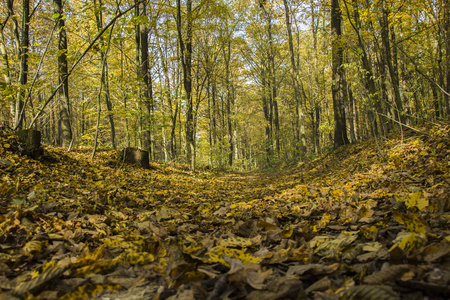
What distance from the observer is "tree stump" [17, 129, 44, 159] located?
462 cm

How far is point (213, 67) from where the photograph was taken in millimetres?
16203

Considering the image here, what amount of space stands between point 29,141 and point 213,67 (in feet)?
42.7

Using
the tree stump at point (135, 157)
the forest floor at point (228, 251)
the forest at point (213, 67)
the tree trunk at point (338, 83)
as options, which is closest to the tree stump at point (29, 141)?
the forest at point (213, 67)

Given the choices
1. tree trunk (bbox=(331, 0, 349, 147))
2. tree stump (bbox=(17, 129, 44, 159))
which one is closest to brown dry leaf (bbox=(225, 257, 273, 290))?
tree stump (bbox=(17, 129, 44, 159))

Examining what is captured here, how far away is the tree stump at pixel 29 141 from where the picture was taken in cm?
462

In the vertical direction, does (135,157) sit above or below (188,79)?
below

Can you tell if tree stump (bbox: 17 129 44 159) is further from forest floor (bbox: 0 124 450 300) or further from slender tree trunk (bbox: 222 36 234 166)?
slender tree trunk (bbox: 222 36 234 166)

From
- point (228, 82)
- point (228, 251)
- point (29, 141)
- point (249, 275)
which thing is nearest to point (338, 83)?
point (228, 82)

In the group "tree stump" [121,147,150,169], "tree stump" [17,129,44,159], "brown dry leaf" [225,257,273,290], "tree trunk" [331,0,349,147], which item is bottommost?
"brown dry leaf" [225,257,273,290]

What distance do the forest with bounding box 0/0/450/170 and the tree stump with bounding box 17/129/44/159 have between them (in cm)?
20

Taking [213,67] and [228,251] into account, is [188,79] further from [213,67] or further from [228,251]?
[228,251]

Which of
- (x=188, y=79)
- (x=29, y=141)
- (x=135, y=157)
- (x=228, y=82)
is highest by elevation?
(x=228, y=82)

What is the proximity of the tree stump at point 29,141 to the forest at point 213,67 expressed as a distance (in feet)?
0.64

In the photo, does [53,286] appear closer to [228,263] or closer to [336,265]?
[228,263]
